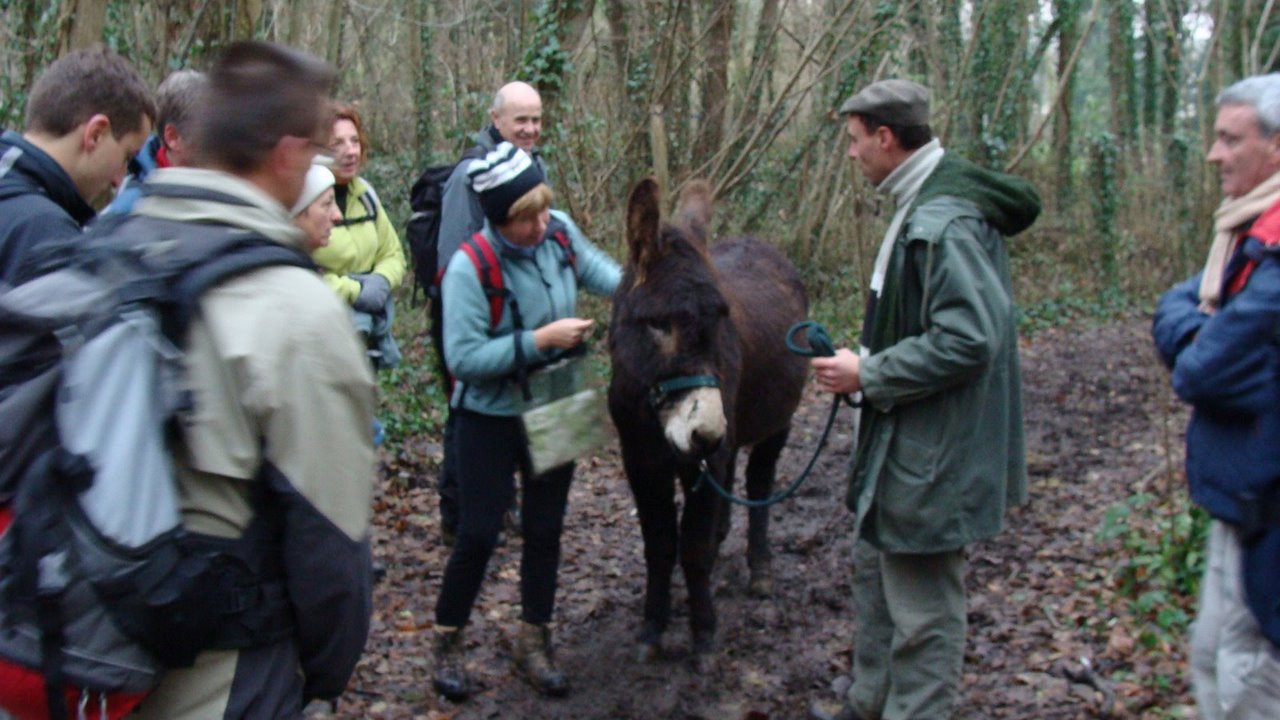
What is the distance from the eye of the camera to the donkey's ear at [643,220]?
15.2 ft

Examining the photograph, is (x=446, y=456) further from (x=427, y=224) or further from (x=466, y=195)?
(x=466, y=195)

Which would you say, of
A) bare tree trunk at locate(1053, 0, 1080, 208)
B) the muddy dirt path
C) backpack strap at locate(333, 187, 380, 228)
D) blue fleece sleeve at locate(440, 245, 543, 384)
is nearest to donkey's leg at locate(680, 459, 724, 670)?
the muddy dirt path

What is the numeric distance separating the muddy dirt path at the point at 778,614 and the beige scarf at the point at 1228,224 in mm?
2087

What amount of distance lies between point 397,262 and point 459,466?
1.56 metres

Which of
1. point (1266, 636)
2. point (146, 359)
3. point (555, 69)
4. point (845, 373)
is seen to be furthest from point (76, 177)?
point (555, 69)

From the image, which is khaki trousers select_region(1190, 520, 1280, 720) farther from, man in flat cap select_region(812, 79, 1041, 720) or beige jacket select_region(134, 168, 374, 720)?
beige jacket select_region(134, 168, 374, 720)

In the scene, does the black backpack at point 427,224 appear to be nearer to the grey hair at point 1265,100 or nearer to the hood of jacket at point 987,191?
the hood of jacket at point 987,191

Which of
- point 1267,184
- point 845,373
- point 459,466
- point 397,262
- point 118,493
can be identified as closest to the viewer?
point 118,493

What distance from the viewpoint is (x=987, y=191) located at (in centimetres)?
390

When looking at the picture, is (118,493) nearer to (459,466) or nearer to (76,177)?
(76,177)

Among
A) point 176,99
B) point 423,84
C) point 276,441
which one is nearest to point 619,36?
point 423,84

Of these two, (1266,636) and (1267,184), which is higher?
(1267,184)

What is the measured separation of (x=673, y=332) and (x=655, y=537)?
110cm

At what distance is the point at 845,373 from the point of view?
3955mm
